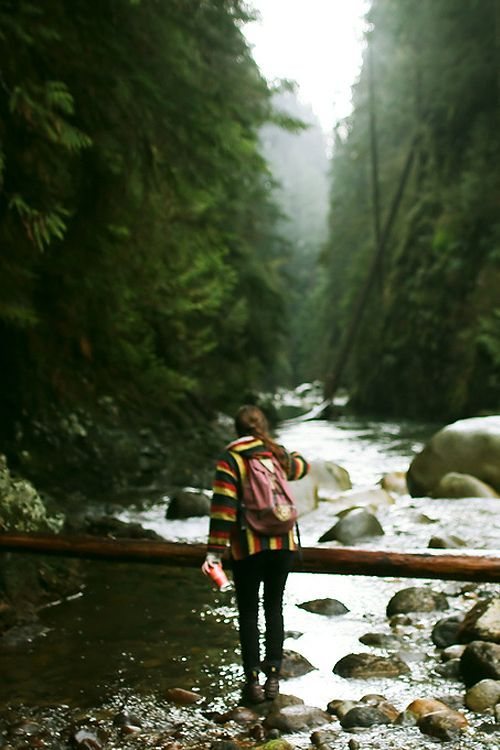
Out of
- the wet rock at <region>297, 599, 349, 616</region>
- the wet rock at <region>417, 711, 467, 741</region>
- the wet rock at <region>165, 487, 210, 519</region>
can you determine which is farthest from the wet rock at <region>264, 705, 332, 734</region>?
the wet rock at <region>165, 487, 210, 519</region>

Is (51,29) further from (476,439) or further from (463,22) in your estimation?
(463,22)

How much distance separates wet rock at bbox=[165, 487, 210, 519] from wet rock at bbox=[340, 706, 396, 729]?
5898 millimetres

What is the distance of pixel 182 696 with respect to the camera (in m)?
4.23

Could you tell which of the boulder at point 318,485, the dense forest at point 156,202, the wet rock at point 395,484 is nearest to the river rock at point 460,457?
the wet rock at point 395,484

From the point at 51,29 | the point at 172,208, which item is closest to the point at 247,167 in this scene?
the point at 172,208

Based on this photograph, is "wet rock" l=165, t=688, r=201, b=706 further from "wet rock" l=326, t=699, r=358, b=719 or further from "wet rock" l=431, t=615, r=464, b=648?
"wet rock" l=431, t=615, r=464, b=648

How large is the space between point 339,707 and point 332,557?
769 mm

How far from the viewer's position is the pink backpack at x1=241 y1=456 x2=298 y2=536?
3.97 metres

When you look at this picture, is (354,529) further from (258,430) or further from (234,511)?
(234,511)

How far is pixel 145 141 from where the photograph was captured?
6.71 metres

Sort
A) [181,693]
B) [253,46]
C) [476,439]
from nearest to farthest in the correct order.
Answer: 1. [181,693]
2. [253,46]
3. [476,439]

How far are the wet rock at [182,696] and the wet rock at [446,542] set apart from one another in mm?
3785

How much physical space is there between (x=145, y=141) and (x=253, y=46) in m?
2.27

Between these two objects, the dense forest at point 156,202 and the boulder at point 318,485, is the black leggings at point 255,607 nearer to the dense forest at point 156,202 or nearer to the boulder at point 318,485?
the dense forest at point 156,202
